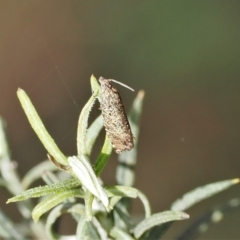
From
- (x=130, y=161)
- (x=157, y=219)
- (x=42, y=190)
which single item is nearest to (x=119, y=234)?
(x=157, y=219)

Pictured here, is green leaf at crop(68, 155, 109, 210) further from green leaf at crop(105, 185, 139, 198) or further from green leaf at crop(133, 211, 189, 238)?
green leaf at crop(133, 211, 189, 238)

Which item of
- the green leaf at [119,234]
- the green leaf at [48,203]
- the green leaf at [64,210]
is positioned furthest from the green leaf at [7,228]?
the green leaf at [48,203]

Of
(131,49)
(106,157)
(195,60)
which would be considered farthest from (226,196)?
(106,157)

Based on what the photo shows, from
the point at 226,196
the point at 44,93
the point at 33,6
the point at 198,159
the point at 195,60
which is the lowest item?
the point at 226,196

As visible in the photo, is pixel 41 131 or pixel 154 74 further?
pixel 154 74

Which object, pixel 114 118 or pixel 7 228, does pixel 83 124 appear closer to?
pixel 114 118

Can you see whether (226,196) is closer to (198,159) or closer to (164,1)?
(198,159)

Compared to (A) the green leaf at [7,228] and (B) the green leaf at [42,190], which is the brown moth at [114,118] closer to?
(B) the green leaf at [42,190]
